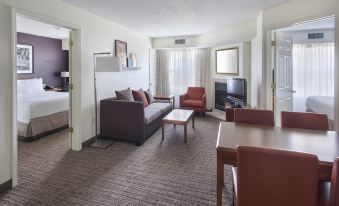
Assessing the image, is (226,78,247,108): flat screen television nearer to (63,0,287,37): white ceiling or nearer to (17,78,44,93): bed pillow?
(63,0,287,37): white ceiling

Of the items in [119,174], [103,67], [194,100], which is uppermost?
[103,67]

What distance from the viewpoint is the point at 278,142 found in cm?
173

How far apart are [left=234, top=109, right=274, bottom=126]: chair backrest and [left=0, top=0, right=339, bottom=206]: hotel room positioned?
0.01 metres

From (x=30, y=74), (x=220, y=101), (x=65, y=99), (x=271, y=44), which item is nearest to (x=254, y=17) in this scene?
(x=271, y=44)

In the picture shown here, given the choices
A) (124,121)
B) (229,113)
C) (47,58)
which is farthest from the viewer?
(47,58)

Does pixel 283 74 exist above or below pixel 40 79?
below

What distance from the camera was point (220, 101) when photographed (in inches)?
257

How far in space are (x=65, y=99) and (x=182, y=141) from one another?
284 centimetres

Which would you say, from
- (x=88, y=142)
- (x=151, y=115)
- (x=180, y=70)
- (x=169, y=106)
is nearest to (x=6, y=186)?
(x=88, y=142)

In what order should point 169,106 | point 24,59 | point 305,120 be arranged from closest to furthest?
point 305,120
point 169,106
point 24,59

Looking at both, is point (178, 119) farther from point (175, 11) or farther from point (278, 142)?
point (278, 142)

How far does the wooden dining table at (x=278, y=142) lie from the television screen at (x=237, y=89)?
307 centimetres

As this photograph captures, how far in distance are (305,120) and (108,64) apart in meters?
2.99

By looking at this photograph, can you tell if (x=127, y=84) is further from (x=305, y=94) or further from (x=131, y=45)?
(x=305, y=94)
